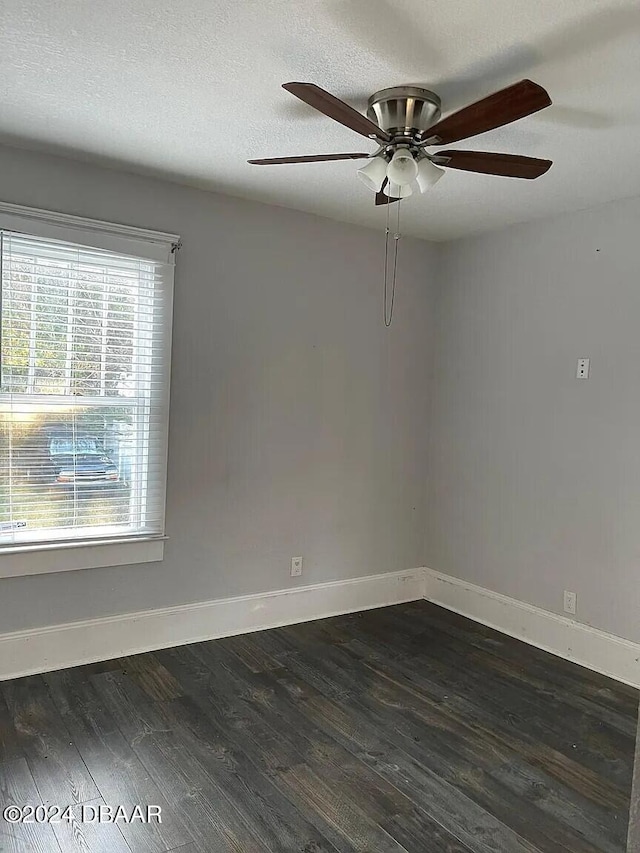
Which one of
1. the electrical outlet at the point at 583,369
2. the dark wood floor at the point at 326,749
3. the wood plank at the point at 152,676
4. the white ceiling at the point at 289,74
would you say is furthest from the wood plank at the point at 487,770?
the white ceiling at the point at 289,74

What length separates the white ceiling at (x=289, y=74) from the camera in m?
1.73

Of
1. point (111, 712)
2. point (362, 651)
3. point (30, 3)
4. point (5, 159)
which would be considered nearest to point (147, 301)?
point (5, 159)

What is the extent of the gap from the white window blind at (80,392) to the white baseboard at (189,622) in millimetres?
425

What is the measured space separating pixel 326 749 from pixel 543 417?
6.64ft

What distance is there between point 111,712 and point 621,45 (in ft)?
9.28

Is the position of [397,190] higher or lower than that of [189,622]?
higher

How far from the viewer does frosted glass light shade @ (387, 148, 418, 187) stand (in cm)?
206

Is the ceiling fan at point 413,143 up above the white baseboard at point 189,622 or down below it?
above

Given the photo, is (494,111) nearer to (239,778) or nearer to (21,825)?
(239,778)

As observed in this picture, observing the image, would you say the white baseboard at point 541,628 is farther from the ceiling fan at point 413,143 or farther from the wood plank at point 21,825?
the wood plank at point 21,825

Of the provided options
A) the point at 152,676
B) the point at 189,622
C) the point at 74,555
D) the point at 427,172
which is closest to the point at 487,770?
the point at 152,676

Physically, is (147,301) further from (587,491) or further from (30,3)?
(587,491)

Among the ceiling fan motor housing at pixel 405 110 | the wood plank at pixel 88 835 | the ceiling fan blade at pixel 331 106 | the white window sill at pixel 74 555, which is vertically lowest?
the wood plank at pixel 88 835

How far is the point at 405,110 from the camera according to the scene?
2.15 metres
